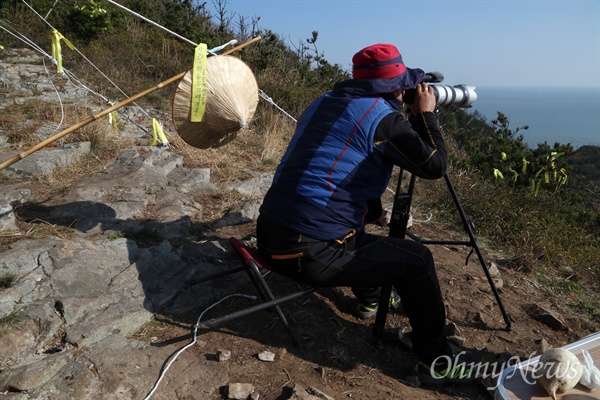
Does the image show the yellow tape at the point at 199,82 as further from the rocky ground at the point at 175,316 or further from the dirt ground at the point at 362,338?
the dirt ground at the point at 362,338

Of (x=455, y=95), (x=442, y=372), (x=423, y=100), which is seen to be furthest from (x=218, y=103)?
(x=442, y=372)

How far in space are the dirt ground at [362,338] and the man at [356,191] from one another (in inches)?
11.0

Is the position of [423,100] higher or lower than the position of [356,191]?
higher

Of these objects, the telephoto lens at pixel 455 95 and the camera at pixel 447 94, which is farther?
the telephoto lens at pixel 455 95

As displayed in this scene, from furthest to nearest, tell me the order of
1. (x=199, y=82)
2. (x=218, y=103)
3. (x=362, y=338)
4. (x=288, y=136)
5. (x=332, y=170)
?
(x=288, y=136)
(x=218, y=103)
(x=199, y=82)
(x=362, y=338)
(x=332, y=170)

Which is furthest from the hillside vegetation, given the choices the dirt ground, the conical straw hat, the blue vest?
the blue vest

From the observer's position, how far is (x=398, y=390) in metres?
2.50

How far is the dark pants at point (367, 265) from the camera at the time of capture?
2498mm

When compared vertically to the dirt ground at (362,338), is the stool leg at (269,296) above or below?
above

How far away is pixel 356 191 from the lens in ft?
8.27

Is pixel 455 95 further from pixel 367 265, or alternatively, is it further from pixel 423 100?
pixel 367 265

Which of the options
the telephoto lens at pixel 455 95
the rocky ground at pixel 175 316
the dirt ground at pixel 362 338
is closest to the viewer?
the rocky ground at pixel 175 316

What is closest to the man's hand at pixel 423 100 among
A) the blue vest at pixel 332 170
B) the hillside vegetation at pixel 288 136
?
the blue vest at pixel 332 170

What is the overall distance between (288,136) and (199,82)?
3.88 meters
